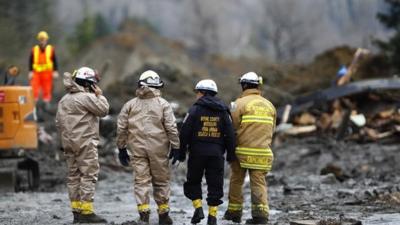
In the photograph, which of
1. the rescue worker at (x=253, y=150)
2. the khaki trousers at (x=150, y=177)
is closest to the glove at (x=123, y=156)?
the khaki trousers at (x=150, y=177)

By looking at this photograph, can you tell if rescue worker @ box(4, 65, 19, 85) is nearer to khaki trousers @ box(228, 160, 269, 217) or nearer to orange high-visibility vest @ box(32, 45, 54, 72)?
orange high-visibility vest @ box(32, 45, 54, 72)

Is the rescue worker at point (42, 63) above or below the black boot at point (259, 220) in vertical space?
above

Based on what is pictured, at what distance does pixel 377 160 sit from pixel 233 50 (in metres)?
97.5

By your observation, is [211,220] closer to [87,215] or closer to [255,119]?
[255,119]

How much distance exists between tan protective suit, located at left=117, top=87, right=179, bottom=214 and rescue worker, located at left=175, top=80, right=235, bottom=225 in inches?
9.1

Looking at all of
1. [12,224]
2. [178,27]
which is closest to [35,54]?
[12,224]

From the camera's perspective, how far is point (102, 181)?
Result: 18.2 meters

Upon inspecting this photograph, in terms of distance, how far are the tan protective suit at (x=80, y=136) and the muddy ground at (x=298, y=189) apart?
595mm

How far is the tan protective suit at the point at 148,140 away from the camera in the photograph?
10945mm

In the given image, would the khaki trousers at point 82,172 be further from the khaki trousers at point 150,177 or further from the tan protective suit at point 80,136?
the khaki trousers at point 150,177

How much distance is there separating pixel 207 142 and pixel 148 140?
728 mm

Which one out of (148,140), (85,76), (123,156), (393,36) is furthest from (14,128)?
(393,36)

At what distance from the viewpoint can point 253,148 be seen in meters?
11.2

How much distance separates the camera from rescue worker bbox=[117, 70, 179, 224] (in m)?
10.9
